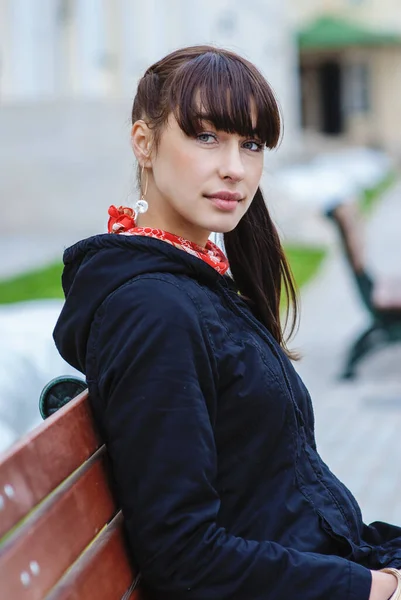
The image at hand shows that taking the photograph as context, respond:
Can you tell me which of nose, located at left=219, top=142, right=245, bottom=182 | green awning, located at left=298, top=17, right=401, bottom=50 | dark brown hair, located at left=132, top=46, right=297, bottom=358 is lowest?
green awning, located at left=298, top=17, right=401, bottom=50

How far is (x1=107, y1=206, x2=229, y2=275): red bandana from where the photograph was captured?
6.98 feet

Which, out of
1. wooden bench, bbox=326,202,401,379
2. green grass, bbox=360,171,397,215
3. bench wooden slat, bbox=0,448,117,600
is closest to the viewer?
bench wooden slat, bbox=0,448,117,600

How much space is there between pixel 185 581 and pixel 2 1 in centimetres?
1522

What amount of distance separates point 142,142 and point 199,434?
2.09ft

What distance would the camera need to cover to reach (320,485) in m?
2.10

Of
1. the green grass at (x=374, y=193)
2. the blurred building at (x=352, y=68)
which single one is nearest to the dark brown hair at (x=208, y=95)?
the green grass at (x=374, y=193)

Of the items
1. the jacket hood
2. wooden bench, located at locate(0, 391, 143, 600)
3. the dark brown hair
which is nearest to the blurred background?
the dark brown hair

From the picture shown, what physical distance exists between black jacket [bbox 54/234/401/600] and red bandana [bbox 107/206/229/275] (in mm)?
70

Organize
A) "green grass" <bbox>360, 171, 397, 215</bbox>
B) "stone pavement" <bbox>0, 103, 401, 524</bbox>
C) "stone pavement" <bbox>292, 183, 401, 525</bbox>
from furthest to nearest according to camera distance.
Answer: "green grass" <bbox>360, 171, 397, 215</bbox> → "stone pavement" <bbox>292, 183, 401, 525</bbox> → "stone pavement" <bbox>0, 103, 401, 524</bbox>

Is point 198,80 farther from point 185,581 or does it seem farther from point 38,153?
point 38,153

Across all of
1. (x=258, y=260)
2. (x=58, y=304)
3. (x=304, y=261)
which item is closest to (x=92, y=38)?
(x=304, y=261)

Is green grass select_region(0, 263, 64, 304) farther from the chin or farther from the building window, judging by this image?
the building window

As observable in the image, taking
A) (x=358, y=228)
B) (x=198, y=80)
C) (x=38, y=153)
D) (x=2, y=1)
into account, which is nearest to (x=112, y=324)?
(x=198, y=80)

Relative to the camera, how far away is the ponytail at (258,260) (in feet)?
8.10
